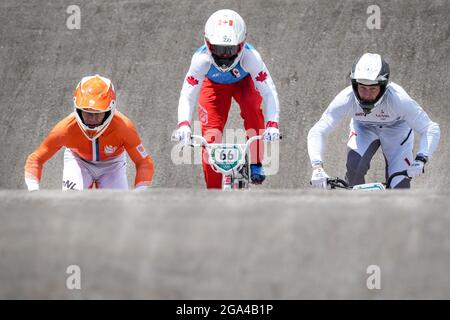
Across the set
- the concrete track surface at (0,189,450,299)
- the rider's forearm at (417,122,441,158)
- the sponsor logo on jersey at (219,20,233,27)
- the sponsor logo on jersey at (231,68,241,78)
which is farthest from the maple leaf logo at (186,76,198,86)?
the concrete track surface at (0,189,450,299)

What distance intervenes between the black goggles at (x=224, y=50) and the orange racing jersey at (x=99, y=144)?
3.83 ft

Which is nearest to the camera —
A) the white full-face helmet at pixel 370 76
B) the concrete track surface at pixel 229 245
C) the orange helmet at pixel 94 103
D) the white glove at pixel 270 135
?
the concrete track surface at pixel 229 245

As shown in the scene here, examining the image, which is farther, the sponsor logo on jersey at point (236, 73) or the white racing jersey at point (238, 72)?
the sponsor logo on jersey at point (236, 73)

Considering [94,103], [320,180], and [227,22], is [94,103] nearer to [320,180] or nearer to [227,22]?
[227,22]

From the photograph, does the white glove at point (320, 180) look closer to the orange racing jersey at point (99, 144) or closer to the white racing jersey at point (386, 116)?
the white racing jersey at point (386, 116)

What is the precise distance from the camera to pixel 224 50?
31.3 ft

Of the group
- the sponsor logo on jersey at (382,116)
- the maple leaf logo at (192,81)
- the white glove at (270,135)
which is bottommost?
the white glove at (270,135)

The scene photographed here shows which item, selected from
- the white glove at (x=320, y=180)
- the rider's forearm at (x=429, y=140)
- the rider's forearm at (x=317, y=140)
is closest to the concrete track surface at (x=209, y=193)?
the rider's forearm at (x=429, y=140)

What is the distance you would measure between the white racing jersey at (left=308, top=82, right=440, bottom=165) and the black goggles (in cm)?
106

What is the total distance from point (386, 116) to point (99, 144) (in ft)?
8.72

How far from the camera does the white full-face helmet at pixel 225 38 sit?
952cm

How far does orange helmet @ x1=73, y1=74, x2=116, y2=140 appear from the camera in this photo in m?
8.77

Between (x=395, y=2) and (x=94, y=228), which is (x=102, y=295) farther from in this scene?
(x=395, y=2)

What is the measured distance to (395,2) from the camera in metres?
13.0
